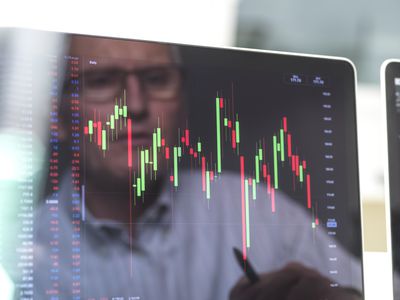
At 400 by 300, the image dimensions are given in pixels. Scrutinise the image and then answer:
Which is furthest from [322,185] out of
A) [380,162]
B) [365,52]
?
[365,52]

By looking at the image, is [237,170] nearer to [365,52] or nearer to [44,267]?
[44,267]

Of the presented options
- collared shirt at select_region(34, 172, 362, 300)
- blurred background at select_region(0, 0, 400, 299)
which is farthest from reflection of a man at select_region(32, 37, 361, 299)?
blurred background at select_region(0, 0, 400, 299)

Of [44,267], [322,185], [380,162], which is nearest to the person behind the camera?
[44,267]

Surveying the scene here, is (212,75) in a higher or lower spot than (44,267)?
higher

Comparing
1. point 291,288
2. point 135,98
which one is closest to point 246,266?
point 291,288

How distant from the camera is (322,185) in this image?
0.71m

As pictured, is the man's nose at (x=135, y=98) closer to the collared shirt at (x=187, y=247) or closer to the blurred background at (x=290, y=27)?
the collared shirt at (x=187, y=247)

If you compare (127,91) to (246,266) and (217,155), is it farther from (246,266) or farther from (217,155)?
(246,266)

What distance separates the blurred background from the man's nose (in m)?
0.38

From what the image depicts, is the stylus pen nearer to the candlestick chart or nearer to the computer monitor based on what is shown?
the candlestick chart

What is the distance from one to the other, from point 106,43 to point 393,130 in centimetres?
36

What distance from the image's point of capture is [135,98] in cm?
65

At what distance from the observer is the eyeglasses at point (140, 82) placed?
64 centimetres

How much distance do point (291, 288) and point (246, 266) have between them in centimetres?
7
